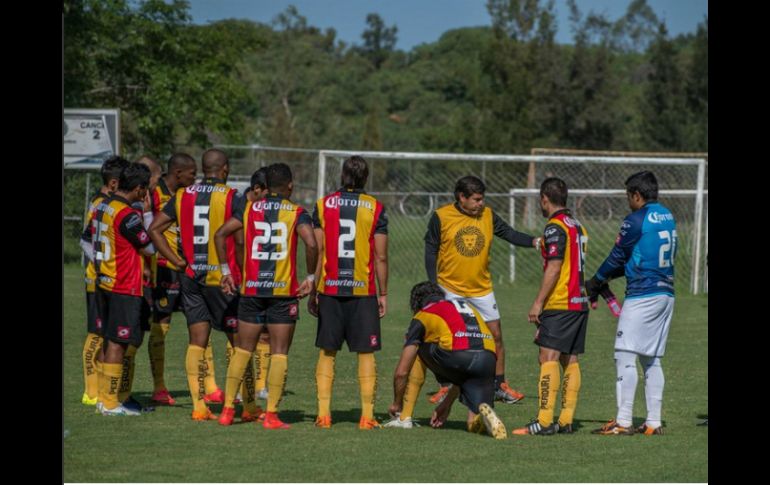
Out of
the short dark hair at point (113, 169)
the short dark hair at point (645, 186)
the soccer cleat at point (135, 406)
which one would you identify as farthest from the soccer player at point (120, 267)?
the short dark hair at point (645, 186)

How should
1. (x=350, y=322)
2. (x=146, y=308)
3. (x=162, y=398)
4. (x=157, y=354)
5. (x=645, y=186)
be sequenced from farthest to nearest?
1. (x=157, y=354)
2. (x=162, y=398)
3. (x=146, y=308)
4. (x=350, y=322)
5. (x=645, y=186)

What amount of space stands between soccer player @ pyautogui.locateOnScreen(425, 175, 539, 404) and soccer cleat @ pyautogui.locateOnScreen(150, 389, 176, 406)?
2.49 m

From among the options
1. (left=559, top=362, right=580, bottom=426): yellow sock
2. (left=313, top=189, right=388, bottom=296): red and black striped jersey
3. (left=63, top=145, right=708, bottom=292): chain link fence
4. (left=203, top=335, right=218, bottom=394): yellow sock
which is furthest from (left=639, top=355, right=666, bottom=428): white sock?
(left=63, top=145, right=708, bottom=292): chain link fence

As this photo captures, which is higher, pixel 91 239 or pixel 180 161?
pixel 180 161

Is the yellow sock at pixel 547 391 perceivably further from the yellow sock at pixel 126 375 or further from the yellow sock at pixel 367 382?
Result: the yellow sock at pixel 126 375

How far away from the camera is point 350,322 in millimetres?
9836

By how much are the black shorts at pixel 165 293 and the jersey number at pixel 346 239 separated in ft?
7.14

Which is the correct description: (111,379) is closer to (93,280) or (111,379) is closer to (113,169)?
(93,280)

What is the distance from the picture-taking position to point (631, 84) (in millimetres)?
64062

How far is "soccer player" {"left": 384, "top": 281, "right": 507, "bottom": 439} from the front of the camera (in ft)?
31.8

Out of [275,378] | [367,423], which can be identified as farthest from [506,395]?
[275,378]

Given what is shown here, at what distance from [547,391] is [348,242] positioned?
198 centimetres

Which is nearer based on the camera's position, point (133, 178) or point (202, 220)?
Answer: point (133, 178)

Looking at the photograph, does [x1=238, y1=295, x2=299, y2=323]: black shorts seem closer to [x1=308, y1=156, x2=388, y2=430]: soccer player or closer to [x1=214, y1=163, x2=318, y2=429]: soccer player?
[x1=214, y1=163, x2=318, y2=429]: soccer player
